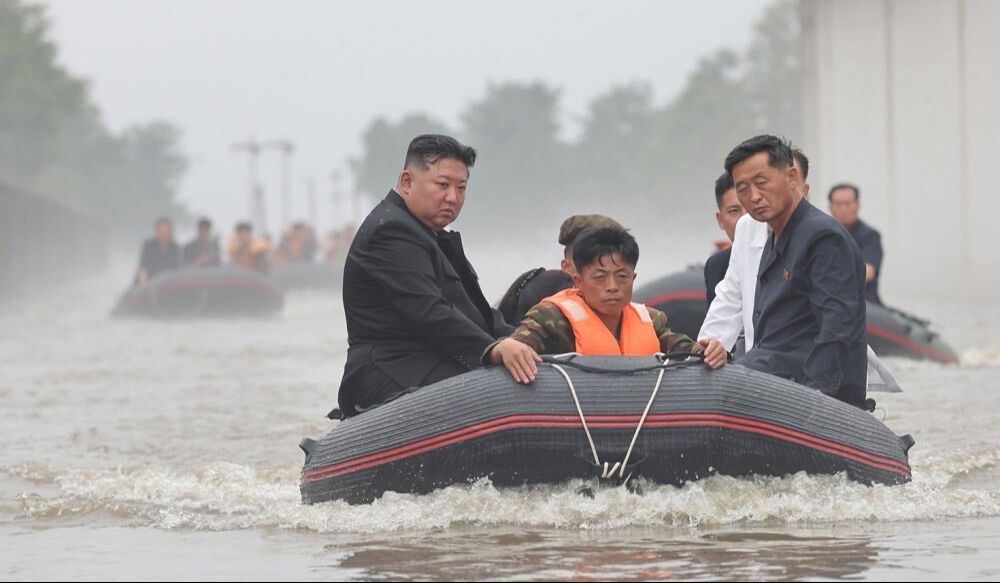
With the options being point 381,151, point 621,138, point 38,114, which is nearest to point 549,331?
point 38,114

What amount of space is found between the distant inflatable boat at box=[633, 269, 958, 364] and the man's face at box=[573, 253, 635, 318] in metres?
4.73

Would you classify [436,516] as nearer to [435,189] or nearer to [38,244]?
[435,189]

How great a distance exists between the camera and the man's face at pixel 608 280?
5582 mm

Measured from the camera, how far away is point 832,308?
5.75m

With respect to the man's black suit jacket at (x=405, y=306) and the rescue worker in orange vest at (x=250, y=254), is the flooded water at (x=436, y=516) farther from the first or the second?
the rescue worker in orange vest at (x=250, y=254)

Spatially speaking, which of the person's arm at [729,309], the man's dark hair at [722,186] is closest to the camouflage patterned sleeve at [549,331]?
the person's arm at [729,309]

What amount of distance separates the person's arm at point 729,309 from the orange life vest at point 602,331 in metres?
0.94

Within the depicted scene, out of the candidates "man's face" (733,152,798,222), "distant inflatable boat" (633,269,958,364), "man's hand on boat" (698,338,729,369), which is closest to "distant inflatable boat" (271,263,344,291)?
"distant inflatable boat" (633,269,958,364)

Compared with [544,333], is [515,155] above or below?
above

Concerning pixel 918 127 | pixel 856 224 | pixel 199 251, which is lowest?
pixel 856 224

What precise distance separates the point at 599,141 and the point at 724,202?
11045cm

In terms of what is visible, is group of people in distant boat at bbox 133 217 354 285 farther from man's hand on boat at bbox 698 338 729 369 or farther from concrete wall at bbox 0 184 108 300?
man's hand on boat at bbox 698 338 729 369

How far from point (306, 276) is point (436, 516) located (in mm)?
27673

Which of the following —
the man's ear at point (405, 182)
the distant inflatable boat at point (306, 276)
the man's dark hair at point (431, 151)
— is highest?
the distant inflatable boat at point (306, 276)
